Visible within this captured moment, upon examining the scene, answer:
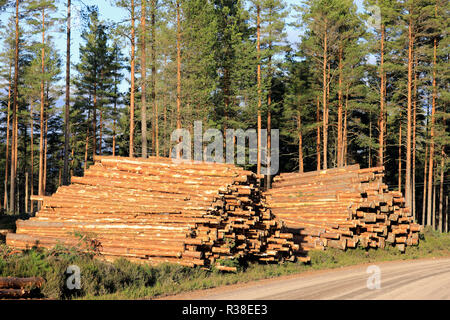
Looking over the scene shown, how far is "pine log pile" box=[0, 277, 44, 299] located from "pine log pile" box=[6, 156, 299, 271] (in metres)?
3.72

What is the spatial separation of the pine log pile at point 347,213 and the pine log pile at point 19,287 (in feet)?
35.4

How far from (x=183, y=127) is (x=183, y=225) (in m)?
20.2

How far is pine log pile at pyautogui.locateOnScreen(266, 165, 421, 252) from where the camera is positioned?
18.5 m

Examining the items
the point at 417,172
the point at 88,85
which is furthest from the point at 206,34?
the point at 417,172

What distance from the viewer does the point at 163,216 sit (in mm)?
13109

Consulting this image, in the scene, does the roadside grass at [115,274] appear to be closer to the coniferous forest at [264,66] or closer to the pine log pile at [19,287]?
the pine log pile at [19,287]

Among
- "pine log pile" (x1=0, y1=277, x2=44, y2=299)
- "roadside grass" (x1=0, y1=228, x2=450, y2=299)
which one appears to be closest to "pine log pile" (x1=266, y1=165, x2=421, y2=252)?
"roadside grass" (x1=0, y1=228, x2=450, y2=299)

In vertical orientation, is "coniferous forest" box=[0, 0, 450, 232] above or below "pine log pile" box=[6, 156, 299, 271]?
above

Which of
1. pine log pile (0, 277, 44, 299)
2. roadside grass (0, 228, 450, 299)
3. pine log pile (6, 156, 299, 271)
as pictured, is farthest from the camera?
pine log pile (6, 156, 299, 271)

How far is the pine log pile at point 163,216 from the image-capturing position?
39.9 feet

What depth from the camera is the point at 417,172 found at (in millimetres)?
44188

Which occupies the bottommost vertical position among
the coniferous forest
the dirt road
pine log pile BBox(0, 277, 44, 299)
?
the dirt road

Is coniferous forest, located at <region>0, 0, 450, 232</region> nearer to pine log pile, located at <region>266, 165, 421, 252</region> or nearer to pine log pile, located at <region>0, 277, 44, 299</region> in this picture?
pine log pile, located at <region>266, 165, 421, 252</region>

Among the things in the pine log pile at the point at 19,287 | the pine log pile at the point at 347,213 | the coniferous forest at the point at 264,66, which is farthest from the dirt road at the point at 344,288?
the coniferous forest at the point at 264,66
